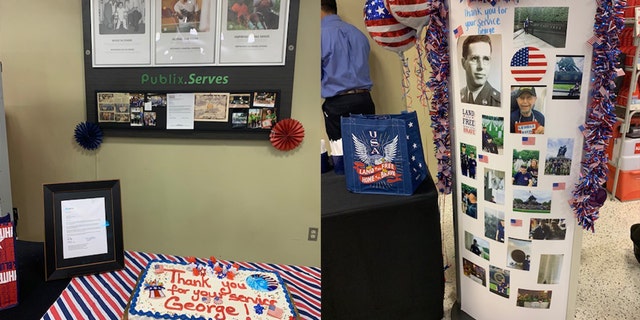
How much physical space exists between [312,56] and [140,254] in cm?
82

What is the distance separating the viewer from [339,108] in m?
2.30

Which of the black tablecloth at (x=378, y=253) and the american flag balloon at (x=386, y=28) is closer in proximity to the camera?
the black tablecloth at (x=378, y=253)

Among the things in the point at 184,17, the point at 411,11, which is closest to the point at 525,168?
the point at 411,11

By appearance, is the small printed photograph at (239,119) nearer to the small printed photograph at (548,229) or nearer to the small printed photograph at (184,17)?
the small printed photograph at (184,17)

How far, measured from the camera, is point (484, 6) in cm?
154

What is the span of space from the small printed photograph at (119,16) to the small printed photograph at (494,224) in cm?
134

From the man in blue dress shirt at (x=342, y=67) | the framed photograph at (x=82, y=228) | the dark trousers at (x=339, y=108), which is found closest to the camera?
the framed photograph at (x=82, y=228)

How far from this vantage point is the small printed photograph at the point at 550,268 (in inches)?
68.9

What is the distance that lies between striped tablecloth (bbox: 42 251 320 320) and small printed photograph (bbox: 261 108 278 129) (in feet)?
1.59

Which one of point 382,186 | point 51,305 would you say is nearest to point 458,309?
point 382,186

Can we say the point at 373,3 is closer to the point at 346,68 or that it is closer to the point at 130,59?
the point at 346,68

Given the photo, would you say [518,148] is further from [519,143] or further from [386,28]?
[386,28]

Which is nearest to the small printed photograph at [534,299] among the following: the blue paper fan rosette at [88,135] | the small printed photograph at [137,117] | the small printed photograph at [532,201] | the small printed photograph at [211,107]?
the small printed photograph at [532,201]

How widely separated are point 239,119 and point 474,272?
3.46ft
